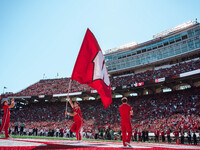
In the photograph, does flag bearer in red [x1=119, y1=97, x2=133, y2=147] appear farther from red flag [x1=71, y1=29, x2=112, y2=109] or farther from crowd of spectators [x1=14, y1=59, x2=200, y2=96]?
crowd of spectators [x1=14, y1=59, x2=200, y2=96]

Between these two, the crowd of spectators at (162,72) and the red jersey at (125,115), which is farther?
the crowd of spectators at (162,72)

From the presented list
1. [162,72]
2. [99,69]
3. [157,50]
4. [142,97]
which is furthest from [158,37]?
[99,69]

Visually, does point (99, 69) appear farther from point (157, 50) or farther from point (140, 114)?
point (157, 50)

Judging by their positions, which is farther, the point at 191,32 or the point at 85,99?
the point at 85,99

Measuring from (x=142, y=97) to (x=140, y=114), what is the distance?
557cm

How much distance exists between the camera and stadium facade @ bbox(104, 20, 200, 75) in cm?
3145

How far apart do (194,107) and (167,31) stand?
20.5 metres

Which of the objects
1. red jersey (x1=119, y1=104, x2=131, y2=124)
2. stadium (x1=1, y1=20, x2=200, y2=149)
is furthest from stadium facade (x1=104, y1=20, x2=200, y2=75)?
red jersey (x1=119, y1=104, x2=131, y2=124)

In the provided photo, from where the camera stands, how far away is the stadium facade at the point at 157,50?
103 ft

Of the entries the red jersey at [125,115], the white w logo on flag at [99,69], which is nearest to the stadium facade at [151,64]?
the white w logo on flag at [99,69]

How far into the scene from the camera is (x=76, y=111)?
7.48 metres

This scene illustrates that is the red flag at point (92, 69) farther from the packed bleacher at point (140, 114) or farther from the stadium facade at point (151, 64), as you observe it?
the stadium facade at point (151, 64)

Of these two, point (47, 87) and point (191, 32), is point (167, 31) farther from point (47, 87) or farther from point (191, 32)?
point (47, 87)

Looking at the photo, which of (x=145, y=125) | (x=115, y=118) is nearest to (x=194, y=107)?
(x=145, y=125)
